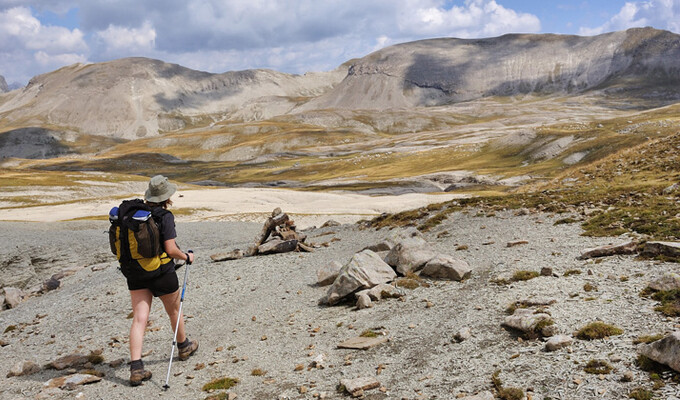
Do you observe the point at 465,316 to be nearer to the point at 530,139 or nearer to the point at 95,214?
the point at 95,214

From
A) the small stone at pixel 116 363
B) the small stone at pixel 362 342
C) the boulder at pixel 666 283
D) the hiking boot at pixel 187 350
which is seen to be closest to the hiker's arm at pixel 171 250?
the hiking boot at pixel 187 350

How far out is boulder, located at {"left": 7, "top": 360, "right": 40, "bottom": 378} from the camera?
1346cm

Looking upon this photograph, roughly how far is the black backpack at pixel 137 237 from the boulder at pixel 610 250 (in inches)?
563

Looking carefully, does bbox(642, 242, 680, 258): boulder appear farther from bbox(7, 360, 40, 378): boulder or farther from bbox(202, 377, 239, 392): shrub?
bbox(7, 360, 40, 378): boulder

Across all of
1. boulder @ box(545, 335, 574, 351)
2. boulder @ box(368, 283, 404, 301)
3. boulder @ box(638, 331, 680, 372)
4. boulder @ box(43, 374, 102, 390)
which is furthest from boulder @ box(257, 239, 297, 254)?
boulder @ box(638, 331, 680, 372)

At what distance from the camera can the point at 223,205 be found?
80.9m

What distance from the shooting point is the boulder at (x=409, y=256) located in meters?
18.4

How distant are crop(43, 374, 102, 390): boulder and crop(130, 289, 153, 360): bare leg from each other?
4.49 ft

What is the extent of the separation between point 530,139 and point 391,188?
51862 mm

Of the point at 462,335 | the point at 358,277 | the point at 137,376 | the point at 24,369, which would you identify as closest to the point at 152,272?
the point at 137,376

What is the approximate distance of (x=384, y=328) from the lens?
13531mm

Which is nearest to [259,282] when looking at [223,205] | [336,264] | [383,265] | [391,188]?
[336,264]

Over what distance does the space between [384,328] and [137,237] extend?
7078mm

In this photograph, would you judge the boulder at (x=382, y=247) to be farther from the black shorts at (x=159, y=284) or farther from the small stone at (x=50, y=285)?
the small stone at (x=50, y=285)
